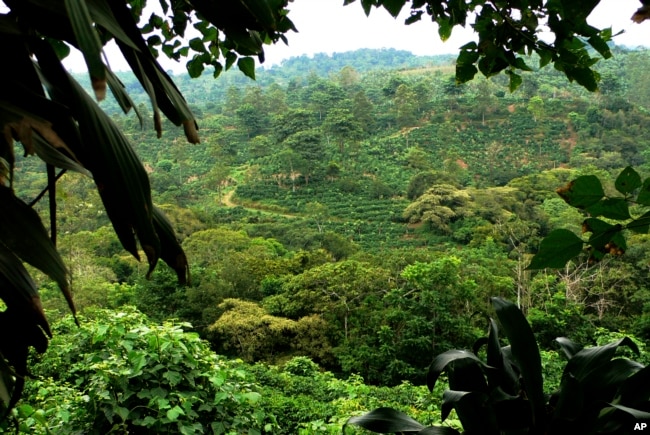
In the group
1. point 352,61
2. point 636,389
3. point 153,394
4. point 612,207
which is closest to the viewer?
point 612,207

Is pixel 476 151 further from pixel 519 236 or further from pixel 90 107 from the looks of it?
pixel 90 107

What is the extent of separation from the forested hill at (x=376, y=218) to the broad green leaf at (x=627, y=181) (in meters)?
0.50

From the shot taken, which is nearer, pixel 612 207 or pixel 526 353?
pixel 612 207

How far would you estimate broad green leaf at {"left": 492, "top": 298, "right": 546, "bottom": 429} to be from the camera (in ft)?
2.36

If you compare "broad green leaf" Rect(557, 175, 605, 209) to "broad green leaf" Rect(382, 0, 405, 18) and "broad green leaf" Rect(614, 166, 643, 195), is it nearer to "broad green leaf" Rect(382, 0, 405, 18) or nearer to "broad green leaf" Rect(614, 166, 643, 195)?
"broad green leaf" Rect(614, 166, 643, 195)

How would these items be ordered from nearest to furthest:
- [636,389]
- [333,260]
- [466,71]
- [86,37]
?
1. [86,37]
2. [636,389]
3. [466,71]
4. [333,260]

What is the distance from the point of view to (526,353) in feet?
2.38

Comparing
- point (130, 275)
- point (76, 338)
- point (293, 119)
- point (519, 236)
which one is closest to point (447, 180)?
point (519, 236)

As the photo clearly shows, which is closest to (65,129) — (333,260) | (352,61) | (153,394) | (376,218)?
(153,394)

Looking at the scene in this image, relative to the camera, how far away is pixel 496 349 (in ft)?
2.62

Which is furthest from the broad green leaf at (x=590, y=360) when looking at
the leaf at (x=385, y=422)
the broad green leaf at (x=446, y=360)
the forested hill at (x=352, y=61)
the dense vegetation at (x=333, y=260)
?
the forested hill at (x=352, y=61)

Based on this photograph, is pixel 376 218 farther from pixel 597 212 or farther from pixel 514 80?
pixel 597 212

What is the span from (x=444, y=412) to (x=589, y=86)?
0.56 meters

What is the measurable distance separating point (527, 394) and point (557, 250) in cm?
39
